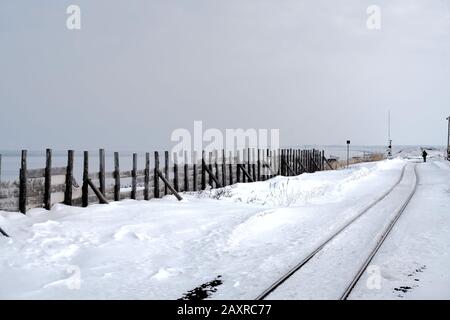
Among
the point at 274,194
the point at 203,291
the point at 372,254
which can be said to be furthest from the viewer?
the point at 274,194

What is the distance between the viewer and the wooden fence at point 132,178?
10906 mm

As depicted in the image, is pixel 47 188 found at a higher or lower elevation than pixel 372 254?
higher

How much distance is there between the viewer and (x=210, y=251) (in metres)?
8.78

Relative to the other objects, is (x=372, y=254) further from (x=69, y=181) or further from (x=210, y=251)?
(x=69, y=181)

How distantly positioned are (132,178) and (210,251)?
6.34 meters

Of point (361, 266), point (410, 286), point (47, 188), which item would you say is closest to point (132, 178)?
point (47, 188)

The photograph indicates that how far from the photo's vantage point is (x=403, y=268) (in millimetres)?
7430

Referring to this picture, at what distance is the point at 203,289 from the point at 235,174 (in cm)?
1664

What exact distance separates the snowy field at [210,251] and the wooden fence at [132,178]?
471 mm

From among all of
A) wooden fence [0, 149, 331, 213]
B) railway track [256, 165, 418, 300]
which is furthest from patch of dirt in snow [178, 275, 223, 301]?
wooden fence [0, 149, 331, 213]

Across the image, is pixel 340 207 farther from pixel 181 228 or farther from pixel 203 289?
pixel 203 289

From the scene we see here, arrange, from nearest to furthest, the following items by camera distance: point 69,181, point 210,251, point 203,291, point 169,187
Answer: point 203,291
point 210,251
point 69,181
point 169,187

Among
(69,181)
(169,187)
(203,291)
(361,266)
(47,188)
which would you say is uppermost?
(69,181)

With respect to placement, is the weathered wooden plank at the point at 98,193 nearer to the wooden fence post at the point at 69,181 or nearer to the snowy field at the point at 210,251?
the snowy field at the point at 210,251
